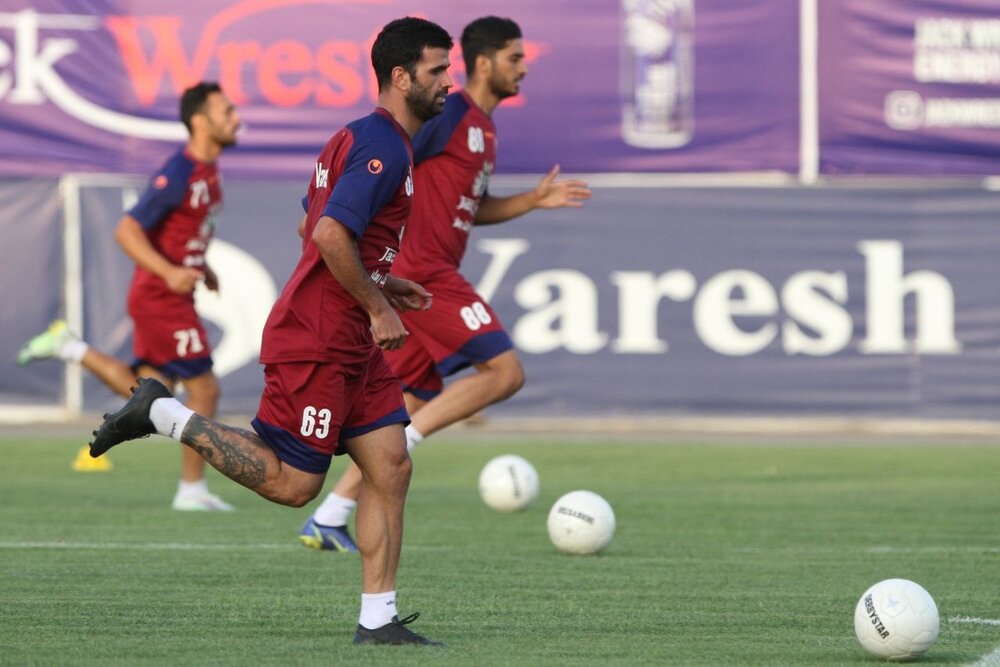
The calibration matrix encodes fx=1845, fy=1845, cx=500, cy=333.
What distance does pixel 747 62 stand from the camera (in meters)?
18.6

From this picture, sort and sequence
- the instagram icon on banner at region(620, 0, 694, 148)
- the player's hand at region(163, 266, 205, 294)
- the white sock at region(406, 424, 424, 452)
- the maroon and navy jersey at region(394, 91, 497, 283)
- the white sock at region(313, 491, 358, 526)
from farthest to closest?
the instagram icon on banner at region(620, 0, 694, 148), the player's hand at region(163, 266, 205, 294), the maroon and navy jersey at region(394, 91, 497, 283), the white sock at region(406, 424, 424, 452), the white sock at region(313, 491, 358, 526)

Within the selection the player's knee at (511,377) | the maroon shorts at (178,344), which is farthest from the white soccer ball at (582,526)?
the maroon shorts at (178,344)

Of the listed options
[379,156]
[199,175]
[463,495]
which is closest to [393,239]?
[379,156]

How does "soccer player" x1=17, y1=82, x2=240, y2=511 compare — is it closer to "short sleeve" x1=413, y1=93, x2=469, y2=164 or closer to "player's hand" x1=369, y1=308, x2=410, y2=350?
"short sleeve" x1=413, y1=93, x2=469, y2=164

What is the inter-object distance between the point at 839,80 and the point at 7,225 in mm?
8515

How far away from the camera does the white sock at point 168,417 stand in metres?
6.61

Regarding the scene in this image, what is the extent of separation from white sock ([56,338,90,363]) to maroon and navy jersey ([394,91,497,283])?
3.80 metres

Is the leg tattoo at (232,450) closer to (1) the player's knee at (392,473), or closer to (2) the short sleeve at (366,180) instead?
(1) the player's knee at (392,473)

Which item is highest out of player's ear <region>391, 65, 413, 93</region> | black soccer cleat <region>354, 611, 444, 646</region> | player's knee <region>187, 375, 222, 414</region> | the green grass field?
player's ear <region>391, 65, 413, 93</region>

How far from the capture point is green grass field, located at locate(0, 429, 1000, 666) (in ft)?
21.7

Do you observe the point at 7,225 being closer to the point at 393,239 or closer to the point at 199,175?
the point at 199,175

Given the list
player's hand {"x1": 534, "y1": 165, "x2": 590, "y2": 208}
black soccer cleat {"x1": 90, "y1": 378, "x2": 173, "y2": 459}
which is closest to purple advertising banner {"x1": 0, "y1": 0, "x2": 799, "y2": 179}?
player's hand {"x1": 534, "y1": 165, "x2": 590, "y2": 208}

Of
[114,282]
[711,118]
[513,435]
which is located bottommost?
[513,435]

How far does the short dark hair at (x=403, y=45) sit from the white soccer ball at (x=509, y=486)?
527 cm
